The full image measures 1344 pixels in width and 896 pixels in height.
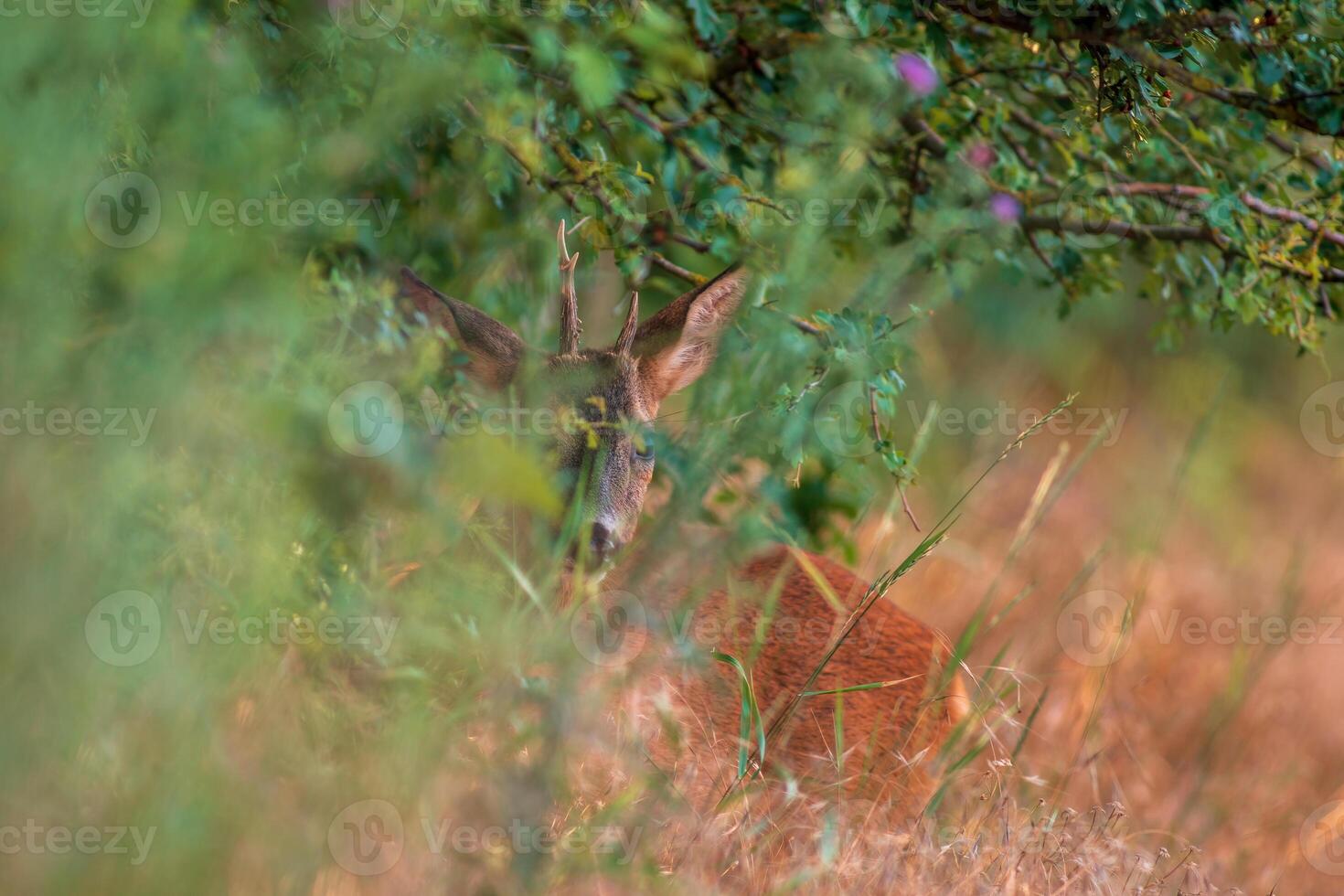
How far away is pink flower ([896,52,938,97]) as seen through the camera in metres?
3.89

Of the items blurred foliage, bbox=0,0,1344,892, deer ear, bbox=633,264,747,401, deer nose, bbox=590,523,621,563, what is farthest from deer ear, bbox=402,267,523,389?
deer nose, bbox=590,523,621,563

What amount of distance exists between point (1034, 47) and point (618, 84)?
5.26 feet

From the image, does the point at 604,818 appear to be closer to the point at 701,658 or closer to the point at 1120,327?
the point at 701,658

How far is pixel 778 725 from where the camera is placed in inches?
129

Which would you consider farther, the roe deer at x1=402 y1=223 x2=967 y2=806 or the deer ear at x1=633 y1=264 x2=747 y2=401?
the deer ear at x1=633 y1=264 x2=747 y2=401

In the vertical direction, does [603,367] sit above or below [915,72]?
below

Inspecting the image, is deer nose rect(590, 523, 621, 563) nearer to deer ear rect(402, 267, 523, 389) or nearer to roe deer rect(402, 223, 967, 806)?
roe deer rect(402, 223, 967, 806)

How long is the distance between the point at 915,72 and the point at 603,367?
1217 mm

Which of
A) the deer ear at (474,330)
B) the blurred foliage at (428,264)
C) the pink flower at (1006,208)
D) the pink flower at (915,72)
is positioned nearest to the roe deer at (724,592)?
the deer ear at (474,330)

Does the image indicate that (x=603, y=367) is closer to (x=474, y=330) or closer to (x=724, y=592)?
(x=474, y=330)

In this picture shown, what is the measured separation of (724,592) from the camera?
167 inches

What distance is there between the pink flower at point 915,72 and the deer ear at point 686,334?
2.45 feet

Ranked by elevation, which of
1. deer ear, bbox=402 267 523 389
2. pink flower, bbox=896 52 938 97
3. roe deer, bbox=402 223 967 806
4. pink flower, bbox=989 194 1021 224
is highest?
pink flower, bbox=896 52 938 97

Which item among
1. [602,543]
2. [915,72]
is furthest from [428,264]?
[915,72]
